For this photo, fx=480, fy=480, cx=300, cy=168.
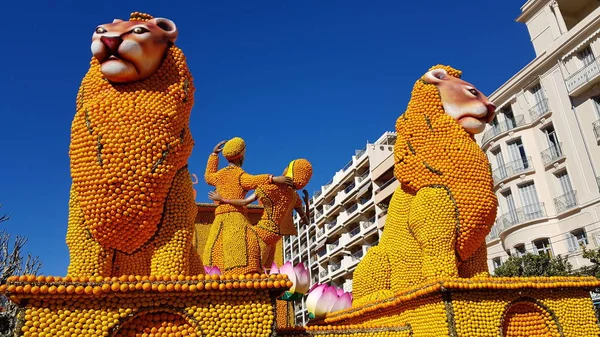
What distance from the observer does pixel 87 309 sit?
4402mm

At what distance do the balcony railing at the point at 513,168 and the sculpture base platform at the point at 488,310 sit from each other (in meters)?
17.2

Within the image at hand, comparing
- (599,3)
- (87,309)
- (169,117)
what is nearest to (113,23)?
(169,117)

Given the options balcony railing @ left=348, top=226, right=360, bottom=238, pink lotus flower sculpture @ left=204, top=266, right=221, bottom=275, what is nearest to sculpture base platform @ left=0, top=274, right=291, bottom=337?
pink lotus flower sculpture @ left=204, top=266, right=221, bottom=275

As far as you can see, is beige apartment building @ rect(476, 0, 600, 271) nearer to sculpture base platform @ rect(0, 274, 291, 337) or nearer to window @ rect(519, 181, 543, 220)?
window @ rect(519, 181, 543, 220)

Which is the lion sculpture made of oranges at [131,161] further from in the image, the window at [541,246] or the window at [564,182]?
the window at [564,182]

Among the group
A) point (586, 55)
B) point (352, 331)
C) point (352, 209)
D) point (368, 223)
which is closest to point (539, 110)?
point (586, 55)

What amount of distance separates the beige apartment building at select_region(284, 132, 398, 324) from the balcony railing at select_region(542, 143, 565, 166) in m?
10.7

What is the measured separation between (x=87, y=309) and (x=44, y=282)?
447 millimetres

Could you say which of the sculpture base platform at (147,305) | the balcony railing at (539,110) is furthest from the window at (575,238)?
→ the sculpture base platform at (147,305)

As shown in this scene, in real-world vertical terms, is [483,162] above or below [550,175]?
below

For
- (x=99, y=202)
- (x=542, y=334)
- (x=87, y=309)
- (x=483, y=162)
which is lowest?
(x=542, y=334)

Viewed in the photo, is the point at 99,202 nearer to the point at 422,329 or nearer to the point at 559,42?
the point at 422,329

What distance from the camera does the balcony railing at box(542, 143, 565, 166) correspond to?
21.0 m

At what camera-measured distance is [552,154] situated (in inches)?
843
